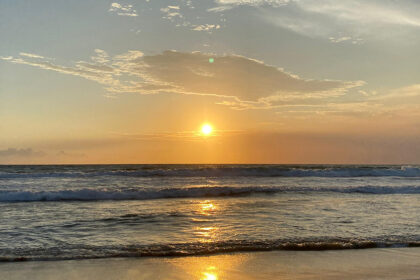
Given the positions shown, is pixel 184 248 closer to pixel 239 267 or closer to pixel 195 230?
pixel 239 267

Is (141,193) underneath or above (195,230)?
underneath

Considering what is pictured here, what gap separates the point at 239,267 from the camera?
5570 millimetres

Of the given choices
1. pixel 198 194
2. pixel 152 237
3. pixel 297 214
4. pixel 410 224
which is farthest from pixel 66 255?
pixel 198 194

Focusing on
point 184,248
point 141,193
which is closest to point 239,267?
point 184,248

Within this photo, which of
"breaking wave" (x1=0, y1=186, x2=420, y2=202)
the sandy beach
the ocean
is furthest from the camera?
"breaking wave" (x1=0, y1=186, x2=420, y2=202)

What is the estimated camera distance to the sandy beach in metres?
5.17

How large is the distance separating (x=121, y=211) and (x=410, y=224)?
28.5ft

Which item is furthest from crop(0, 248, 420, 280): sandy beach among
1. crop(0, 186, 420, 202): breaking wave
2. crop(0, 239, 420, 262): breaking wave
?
crop(0, 186, 420, 202): breaking wave

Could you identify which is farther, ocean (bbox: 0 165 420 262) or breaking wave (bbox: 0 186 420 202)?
breaking wave (bbox: 0 186 420 202)

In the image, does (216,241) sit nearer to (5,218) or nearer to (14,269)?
(14,269)

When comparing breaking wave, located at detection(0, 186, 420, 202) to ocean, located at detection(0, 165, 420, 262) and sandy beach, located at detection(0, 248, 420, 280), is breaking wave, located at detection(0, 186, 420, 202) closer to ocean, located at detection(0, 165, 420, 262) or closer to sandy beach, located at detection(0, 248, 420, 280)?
ocean, located at detection(0, 165, 420, 262)

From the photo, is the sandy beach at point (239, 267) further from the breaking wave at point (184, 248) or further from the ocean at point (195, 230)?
the ocean at point (195, 230)

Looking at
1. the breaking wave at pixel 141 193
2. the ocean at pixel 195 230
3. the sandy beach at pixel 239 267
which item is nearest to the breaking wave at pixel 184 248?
the ocean at pixel 195 230

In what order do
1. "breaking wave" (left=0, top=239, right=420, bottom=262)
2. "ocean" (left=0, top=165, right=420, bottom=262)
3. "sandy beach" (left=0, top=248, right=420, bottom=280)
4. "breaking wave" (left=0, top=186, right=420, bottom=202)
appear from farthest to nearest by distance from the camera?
"breaking wave" (left=0, top=186, right=420, bottom=202) < "ocean" (left=0, top=165, right=420, bottom=262) < "breaking wave" (left=0, top=239, right=420, bottom=262) < "sandy beach" (left=0, top=248, right=420, bottom=280)
